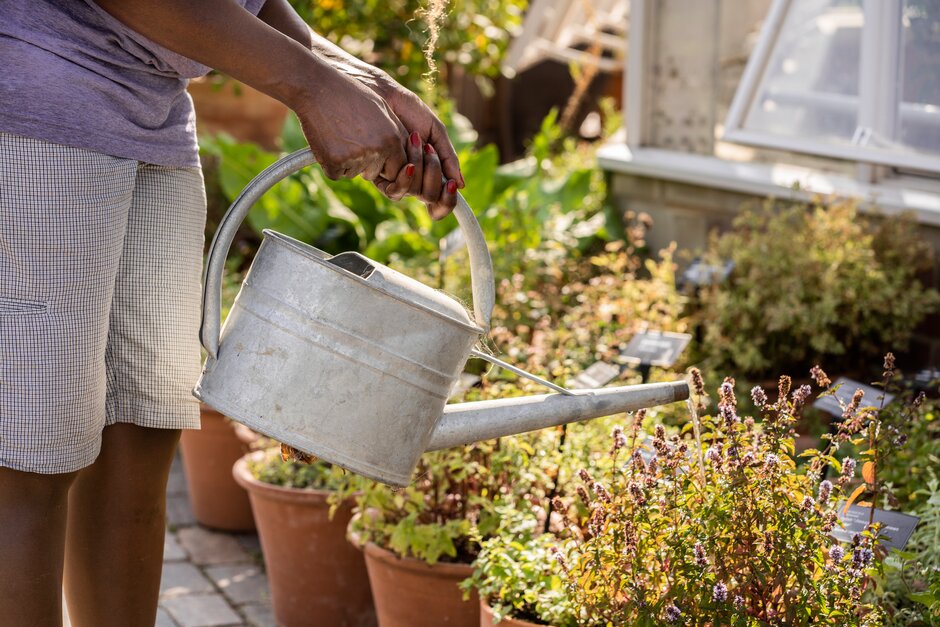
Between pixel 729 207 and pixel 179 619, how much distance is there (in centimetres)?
226

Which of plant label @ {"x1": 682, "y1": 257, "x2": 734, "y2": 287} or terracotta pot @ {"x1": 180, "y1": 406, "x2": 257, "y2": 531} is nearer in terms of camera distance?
plant label @ {"x1": 682, "y1": 257, "x2": 734, "y2": 287}

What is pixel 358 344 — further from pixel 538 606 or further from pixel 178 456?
pixel 178 456

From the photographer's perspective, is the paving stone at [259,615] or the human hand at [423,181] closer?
the human hand at [423,181]

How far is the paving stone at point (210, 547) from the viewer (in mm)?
3365

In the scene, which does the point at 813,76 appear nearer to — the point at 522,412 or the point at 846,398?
the point at 846,398

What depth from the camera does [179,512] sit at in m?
3.77

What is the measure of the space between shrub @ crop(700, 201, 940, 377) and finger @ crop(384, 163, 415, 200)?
1832 millimetres

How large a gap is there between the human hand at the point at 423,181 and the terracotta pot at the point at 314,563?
1382 millimetres

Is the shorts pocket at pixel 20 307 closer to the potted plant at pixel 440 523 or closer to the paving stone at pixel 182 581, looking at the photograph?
the potted plant at pixel 440 523

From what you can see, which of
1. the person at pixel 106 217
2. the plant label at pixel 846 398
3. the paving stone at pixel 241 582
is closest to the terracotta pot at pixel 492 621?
the person at pixel 106 217

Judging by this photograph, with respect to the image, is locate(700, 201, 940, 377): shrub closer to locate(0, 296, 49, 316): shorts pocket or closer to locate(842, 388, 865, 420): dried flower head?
locate(842, 388, 865, 420): dried flower head

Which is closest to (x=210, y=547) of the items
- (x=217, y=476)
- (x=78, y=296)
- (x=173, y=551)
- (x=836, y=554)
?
(x=173, y=551)

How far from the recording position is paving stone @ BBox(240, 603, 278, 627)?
2961 mm

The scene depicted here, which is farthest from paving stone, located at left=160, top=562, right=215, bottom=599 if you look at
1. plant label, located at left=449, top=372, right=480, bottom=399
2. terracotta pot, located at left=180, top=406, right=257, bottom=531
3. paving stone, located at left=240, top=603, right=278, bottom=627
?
plant label, located at left=449, top=372, right=480, bottom=399
